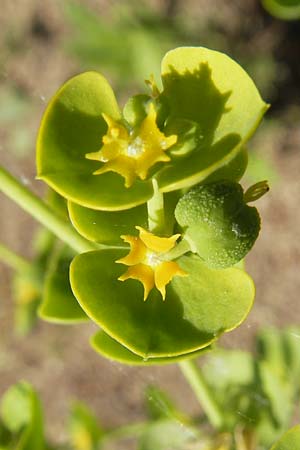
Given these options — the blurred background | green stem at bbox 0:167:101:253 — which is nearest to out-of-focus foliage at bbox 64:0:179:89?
the blurred background

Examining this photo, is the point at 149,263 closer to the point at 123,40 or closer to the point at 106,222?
the point at 106,222

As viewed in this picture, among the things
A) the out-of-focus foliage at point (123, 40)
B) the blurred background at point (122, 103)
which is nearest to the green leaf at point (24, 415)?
the blurred background at point (122, 103)

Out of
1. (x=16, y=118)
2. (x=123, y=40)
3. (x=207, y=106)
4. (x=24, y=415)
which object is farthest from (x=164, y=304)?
(x=16, y=118)

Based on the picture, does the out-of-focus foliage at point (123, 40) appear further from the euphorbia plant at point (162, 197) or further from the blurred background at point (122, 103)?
the euphorbia plant at point (162, 197)

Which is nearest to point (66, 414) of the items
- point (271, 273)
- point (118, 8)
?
point (271, 273)

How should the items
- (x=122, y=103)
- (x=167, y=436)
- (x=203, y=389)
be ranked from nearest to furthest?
(x=203, y=389) → (x=167, y=436) → (x=122, y=103)
